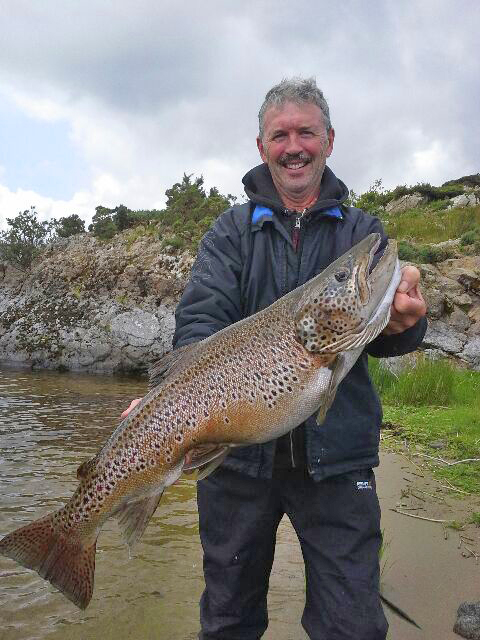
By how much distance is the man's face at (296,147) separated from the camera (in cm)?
320

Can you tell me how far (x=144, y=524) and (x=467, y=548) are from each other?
9.12 ft

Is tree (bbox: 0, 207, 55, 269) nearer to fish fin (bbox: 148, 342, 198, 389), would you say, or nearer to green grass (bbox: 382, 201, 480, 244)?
green grass (bbox: 382, 201, 480, 244)

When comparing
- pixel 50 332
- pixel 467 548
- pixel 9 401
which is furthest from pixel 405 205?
pixel 467 548

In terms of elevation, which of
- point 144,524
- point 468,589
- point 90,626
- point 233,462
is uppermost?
point 233,462

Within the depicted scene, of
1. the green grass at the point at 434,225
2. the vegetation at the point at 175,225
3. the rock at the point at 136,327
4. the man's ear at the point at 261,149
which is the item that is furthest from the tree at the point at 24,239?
the man's ear at the point at 261,149

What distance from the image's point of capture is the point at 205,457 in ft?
8.50

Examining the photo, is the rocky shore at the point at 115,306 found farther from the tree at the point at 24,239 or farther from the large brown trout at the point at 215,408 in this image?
the large brown trout at the point at 215,408

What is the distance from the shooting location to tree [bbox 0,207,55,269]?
21.3 m

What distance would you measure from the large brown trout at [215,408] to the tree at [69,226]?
2104 cm

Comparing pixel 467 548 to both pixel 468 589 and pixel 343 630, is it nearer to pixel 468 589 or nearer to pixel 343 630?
pixel 468 589

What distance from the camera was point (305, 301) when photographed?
2.67m

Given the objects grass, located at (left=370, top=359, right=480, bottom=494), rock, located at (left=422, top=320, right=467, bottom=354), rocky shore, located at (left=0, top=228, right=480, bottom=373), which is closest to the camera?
grass, located at (left=370, top=359, right=480, bottom=494)

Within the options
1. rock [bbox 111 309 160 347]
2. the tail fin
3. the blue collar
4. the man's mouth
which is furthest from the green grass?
the tail fin

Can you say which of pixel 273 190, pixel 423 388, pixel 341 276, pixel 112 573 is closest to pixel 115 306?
pixel 423 388
